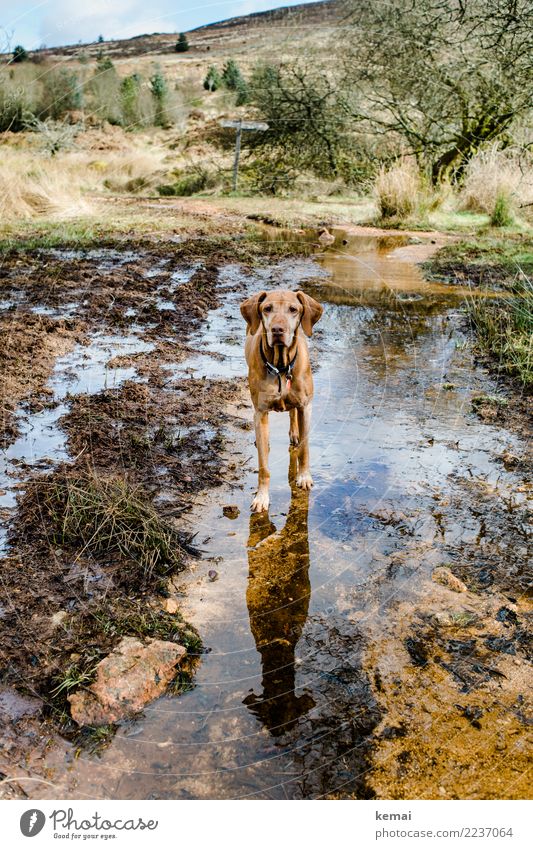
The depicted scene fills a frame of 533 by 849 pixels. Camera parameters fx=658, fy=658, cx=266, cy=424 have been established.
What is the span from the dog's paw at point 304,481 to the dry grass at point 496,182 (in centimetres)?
1284

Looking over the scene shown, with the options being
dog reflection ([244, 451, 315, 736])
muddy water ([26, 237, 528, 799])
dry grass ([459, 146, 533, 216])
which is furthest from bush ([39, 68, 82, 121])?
dog reflection ([244, 451, 315, 736])

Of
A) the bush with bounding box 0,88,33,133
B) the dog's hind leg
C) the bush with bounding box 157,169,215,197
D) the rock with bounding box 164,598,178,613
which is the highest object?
the bush with bounding box 0,88,33,133

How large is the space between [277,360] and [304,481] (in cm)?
104

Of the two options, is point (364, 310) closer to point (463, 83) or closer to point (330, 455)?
point (330, 455)

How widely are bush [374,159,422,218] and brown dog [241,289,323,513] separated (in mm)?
13245

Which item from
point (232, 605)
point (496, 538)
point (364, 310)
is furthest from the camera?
point (364, 310)

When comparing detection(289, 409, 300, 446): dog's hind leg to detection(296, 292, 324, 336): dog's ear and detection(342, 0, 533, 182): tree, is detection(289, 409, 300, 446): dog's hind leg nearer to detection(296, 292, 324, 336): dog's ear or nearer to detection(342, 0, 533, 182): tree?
detection(296, 292, 324, 336): dog's ear

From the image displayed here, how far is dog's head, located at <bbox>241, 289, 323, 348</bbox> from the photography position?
438cm

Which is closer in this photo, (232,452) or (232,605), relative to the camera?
(232,605)

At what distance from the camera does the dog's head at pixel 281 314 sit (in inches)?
172

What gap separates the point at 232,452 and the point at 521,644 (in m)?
2.94

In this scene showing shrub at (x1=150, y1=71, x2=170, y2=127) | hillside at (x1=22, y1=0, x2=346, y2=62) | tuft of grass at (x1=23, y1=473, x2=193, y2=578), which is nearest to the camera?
tuft of grass at (x1=23, y1=473, x2=193, y2=578)

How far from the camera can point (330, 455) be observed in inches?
223

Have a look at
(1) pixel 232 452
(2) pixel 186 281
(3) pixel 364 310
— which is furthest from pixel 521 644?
(2) pixel 186 281
